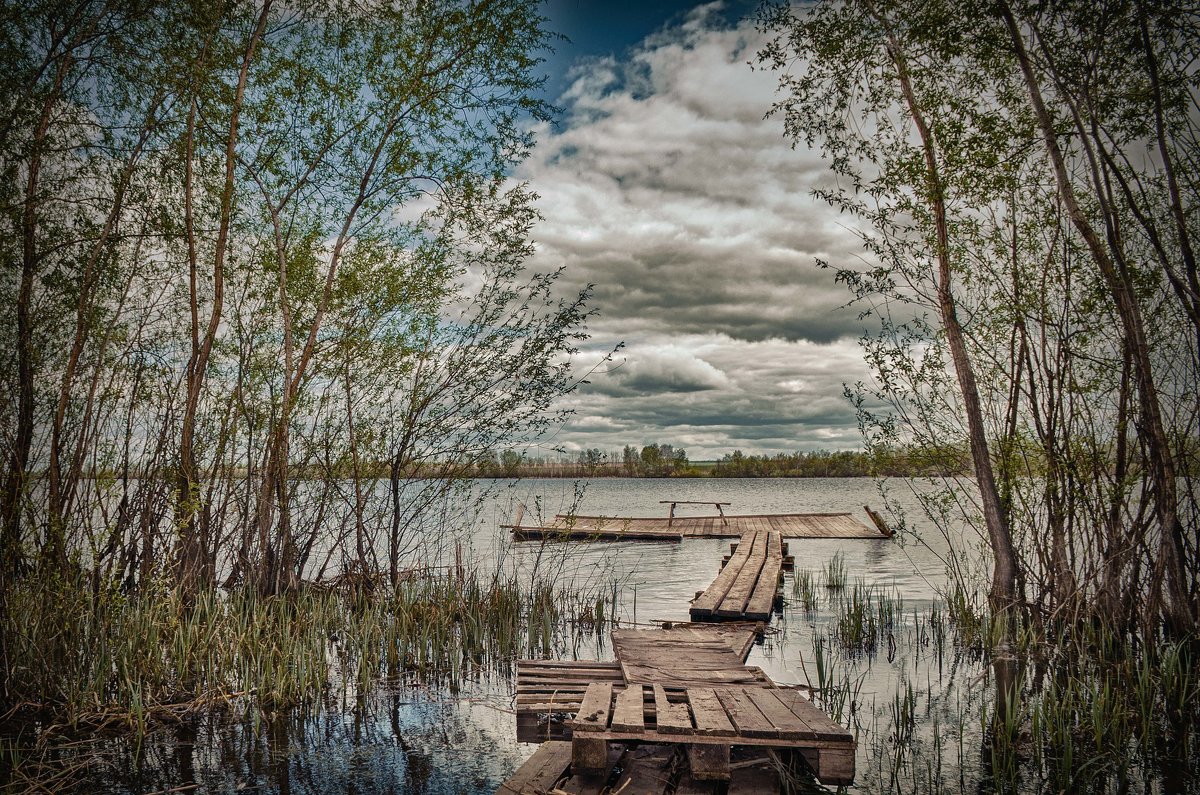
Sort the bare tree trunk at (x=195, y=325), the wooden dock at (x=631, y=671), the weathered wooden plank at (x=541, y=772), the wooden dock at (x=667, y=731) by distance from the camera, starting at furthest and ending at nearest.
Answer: the bare tree trunk at (x=195, y=325), the wooden dock at (x=631, y=671), the wooden dock at (x=667, y=731), the weathered wooden plank at (x=541, y=772)

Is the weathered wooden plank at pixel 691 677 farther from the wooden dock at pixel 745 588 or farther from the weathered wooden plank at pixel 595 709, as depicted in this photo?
the wooden dock at pixel 745 588

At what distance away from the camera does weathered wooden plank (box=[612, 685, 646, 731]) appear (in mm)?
4734

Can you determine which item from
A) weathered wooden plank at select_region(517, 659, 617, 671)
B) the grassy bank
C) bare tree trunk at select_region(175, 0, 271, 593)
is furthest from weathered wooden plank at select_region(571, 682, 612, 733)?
bare tree trunk at select_region(175, 0, 271, 593)

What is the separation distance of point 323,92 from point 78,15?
9.26 feet

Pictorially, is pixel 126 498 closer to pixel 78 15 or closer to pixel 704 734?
pixel 78 15

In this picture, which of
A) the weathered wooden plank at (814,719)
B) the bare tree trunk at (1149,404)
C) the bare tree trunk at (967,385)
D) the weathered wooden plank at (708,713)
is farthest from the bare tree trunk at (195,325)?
the bare tree trunk at (1149,404)

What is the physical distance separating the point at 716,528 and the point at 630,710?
18.3 m

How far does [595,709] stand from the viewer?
5152 millimetres

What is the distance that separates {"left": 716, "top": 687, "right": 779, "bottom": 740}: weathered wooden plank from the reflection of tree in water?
170cm

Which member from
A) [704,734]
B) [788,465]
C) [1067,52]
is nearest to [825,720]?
[704,734]

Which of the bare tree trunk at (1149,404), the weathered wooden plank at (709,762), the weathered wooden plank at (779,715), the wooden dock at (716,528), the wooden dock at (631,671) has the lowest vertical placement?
the wooden dock at (716,528)

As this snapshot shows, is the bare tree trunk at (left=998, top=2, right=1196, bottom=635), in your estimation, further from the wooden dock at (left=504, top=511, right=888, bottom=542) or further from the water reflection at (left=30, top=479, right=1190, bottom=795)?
the wooden dock at (left=504, top=511, right=888, bottom=542)

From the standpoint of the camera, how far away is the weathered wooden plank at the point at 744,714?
15.1ft

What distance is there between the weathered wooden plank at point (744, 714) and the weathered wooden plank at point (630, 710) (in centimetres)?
60
